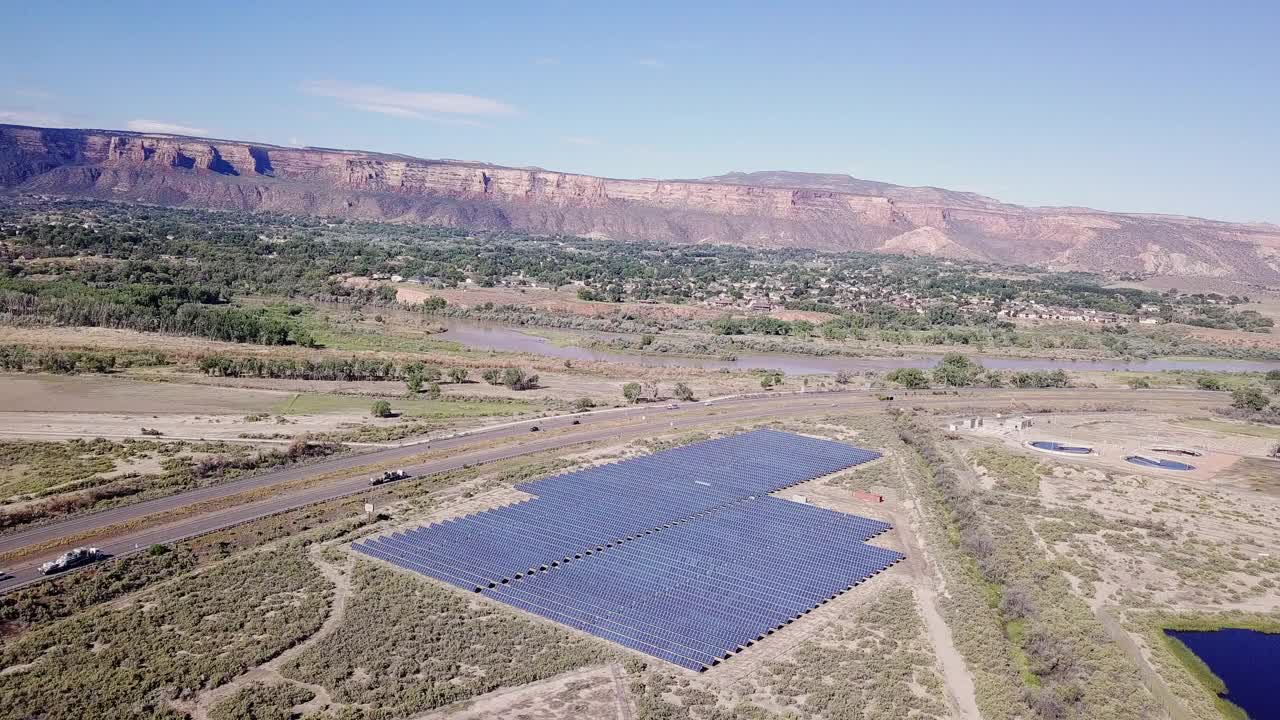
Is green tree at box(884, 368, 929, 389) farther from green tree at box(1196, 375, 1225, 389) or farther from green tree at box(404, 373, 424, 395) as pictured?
green tree at box(404, 373, 424, 395)

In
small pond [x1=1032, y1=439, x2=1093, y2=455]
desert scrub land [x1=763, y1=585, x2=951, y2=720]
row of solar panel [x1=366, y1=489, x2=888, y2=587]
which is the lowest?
row of solar panel [x1=366, y1=489, x2=888, y2=587]

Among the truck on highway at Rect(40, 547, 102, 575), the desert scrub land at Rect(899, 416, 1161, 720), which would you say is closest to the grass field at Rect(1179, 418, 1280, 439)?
the desert scrub land at Rect(899, 416, 1161, 720)

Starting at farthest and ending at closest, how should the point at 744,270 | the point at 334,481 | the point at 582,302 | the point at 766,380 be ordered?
the point at 744,270
the point at 582,302
the point at 766,380
the point at 334,481


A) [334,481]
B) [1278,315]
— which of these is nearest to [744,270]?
[1278,315]

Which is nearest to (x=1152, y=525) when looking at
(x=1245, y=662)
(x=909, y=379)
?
(x=1245, y=662)

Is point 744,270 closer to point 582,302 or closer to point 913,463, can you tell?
point 582,302

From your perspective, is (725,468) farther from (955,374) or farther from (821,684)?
(955,374)
